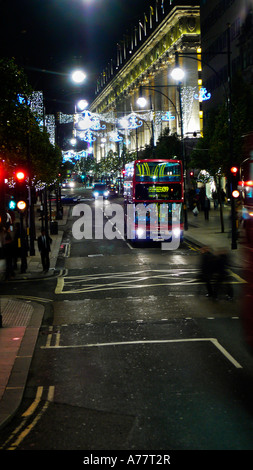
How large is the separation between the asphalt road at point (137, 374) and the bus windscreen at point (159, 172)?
11.3 meters

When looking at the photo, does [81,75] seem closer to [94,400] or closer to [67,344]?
[67,344]

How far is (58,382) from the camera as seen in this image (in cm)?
908

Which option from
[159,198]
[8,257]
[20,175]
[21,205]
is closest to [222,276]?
[8,257]

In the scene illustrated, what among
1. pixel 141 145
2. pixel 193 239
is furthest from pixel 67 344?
pixel 141 145

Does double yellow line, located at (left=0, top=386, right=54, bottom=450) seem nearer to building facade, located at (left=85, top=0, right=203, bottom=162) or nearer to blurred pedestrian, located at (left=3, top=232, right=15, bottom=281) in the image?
blurred pedestrian, located at (left=3, top=232, right=15, bottom=281)

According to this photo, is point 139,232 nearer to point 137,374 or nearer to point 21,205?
point 21,205

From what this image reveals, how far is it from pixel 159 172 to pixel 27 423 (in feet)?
72.2

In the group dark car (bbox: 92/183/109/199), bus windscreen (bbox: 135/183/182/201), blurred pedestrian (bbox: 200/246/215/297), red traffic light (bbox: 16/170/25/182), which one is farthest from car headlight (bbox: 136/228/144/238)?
dark car (bbox: 92/183/109/199)

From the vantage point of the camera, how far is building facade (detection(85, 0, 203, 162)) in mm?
78500

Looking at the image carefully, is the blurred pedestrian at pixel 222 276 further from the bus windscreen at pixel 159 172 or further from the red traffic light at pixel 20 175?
the red traffic light at pixel 20 175

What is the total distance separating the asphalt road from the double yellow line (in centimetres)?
1

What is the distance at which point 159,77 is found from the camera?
95.7 metres
